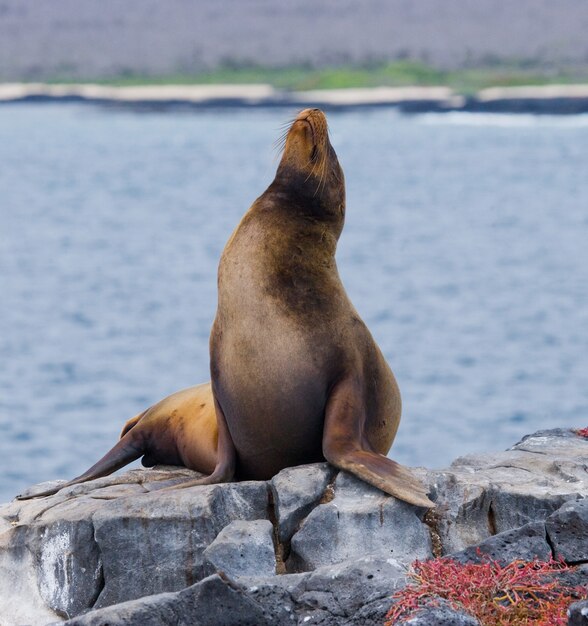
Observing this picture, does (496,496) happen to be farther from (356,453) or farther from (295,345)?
(295,345)

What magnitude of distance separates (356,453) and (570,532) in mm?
1222

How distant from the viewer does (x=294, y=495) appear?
585cm

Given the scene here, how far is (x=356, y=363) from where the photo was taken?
632 cm

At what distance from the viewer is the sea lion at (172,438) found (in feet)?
22.3

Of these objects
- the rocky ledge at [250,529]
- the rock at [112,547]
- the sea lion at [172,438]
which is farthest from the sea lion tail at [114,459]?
the rock at [112,547]

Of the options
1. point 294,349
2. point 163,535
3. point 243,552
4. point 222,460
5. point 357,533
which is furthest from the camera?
point 222,460

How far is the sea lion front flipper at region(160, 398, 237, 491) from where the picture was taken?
6297 millimetres

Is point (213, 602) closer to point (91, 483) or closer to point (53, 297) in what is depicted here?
point (91, 483)

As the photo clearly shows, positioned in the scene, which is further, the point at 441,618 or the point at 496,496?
the point at 496,496

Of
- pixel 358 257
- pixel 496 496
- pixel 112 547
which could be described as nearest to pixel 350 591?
pixel 496 496

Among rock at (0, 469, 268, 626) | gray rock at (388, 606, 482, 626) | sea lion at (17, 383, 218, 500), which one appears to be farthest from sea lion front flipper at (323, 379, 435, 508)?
gray rock at (388, 606, 482, 626)

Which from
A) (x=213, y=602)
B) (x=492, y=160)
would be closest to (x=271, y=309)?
(x=213, y=602)

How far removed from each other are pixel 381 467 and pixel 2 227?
151 feet

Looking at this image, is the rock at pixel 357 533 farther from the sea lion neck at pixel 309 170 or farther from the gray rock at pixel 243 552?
the sea lion neck at pixel 309 170
